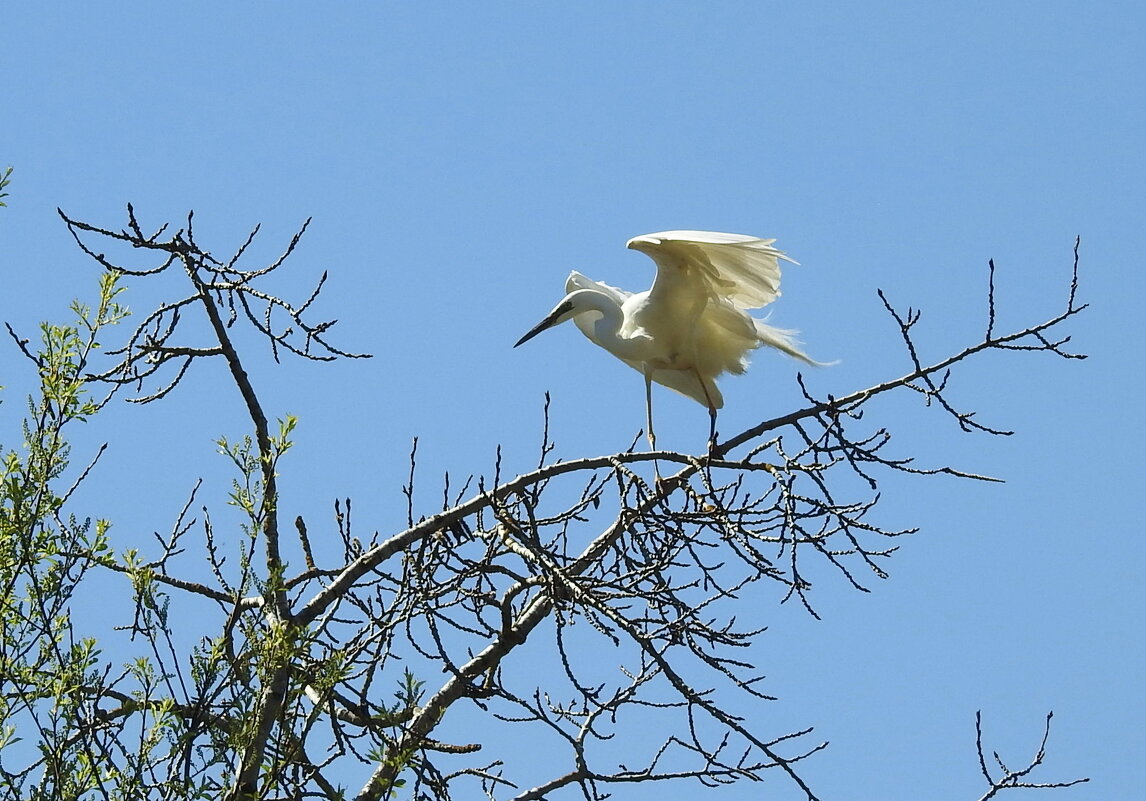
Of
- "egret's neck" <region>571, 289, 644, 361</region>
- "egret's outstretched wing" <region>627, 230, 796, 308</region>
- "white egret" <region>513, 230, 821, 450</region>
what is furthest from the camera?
"egret's neck" <region>571, 289, 644, 361</region>

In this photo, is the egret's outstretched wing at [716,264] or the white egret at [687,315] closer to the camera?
the egret's outstretched wing at [716,264]

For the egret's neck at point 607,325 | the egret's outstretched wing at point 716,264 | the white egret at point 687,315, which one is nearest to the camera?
the egret's outstretched wing at point 716,264

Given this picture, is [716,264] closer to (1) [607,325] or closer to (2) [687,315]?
(2) [687,315]

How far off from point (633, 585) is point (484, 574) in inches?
34.3

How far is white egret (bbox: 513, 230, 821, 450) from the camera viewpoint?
267 inches

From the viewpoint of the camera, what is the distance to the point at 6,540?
345cm

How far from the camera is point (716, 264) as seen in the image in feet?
22.5

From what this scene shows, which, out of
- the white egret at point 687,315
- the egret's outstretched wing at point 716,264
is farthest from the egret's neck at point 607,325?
the egret's outstretched wing at point 716,264

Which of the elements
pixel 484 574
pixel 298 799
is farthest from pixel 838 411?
pixel 298 799

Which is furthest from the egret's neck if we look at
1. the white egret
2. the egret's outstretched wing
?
the egret's outstretched wing

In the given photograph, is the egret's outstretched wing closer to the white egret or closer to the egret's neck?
the white egret

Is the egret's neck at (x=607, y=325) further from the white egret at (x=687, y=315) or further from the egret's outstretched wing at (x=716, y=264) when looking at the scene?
the egret's outstretched wing at (x=716, y=264)

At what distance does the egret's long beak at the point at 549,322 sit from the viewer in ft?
25.8

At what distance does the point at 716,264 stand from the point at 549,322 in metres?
1.39
